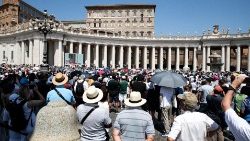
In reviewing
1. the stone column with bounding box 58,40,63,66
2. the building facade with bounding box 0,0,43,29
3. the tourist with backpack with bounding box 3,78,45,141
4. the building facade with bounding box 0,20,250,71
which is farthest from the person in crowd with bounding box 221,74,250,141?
the building facade with bounding box 0,0,43,29

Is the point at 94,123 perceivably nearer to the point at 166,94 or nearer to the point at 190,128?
the point at 190,128

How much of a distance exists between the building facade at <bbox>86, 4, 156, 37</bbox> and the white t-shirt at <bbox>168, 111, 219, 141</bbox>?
310 ft

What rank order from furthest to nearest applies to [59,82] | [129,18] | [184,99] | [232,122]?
[129,18] → [59,82] → [184,99] → [232,122]

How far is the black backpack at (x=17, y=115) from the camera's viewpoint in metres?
7.21

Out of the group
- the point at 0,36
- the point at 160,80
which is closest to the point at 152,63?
the point at 0,36

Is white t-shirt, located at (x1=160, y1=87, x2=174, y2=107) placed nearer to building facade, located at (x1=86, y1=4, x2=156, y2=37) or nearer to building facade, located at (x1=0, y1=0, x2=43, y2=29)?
building facade, located at (x1=0, y1=0, x2=43, y2=29)

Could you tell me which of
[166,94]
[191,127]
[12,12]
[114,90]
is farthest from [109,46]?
[191,127]

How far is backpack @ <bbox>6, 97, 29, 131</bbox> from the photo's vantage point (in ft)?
23.6

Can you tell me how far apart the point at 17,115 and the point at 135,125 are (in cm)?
272

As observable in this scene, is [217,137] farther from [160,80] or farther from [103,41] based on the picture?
[103,41]

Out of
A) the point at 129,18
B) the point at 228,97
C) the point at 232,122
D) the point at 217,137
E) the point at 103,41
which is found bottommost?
the point at 217,137

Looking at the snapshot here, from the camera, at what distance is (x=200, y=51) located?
84250 millimetres

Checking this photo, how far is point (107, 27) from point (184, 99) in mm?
98453

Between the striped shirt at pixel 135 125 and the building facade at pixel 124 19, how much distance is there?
3704 inches
